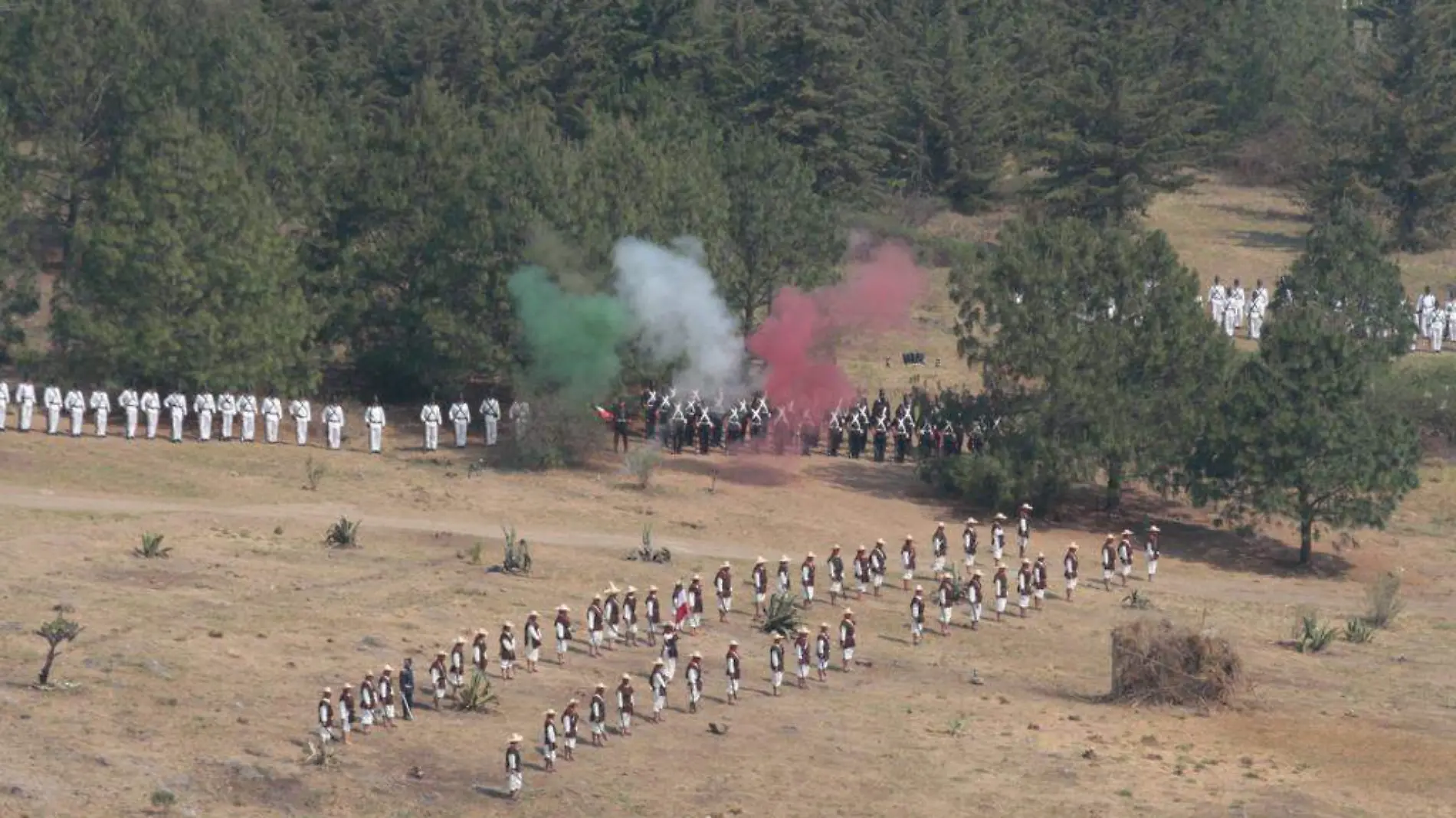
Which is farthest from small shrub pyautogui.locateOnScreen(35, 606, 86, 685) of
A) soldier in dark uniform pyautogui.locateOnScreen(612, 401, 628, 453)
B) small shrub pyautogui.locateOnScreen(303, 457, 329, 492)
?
soldier in dark uniform pyautogui.locateOnScreen(612, 401, 628, 453)

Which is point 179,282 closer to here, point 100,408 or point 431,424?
point 100,408

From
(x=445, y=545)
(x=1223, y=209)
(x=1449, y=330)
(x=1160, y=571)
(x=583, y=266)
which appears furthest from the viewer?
(x=1223, y=209)

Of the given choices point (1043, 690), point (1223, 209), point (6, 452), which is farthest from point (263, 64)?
Result: point (1223, 209)

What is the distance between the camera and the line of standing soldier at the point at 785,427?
75.6m

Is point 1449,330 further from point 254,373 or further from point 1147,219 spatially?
point 254,373

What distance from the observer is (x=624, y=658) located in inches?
2111

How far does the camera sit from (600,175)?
78.1m

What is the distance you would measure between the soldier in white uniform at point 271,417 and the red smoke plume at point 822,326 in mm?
14056

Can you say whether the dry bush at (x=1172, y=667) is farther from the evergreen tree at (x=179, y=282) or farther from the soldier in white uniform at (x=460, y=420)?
the evergreen tree at (x=179, y=282)

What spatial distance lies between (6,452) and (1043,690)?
30.5 meters

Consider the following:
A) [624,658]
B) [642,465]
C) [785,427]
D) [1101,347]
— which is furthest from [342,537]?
[1101,347]

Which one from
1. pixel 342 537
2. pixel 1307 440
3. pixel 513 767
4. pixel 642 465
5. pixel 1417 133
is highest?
pixel 1417 133

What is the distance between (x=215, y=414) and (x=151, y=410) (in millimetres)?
2355

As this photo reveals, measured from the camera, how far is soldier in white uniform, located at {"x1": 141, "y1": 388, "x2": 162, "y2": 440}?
73.2 m
